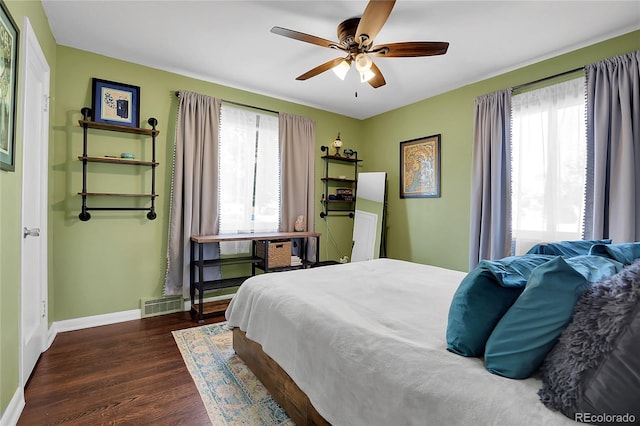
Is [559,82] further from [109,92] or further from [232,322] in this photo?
[109,92]

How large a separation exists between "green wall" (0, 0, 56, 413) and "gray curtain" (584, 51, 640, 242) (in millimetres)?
4044

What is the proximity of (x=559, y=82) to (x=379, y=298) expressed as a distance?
279 cm

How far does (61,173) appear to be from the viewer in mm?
2805

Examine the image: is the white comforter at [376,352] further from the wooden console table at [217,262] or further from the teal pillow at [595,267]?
the wooden console table at [217,262]

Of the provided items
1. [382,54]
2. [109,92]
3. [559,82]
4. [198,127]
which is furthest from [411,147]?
[109,92]

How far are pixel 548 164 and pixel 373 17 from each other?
2.27 m

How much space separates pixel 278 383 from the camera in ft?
5.81

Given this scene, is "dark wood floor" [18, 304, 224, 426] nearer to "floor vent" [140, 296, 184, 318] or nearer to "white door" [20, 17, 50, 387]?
"white door" [20, 17, 50, 387]

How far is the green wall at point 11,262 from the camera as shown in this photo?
4.97 feet

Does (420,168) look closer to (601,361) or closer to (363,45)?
(363,45)

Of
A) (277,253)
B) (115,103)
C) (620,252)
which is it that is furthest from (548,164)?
(115,103)

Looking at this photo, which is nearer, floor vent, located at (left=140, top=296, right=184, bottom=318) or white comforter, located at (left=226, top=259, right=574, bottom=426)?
white comforter, located at (left=226, top=259, right=574, bottom=426)

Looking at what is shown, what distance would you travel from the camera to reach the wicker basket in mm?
3572

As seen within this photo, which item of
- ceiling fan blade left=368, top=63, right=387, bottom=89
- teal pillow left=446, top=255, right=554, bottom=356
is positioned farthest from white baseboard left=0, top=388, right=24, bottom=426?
ceiling fan blade left=368, top=63, right=387, bottom=89
